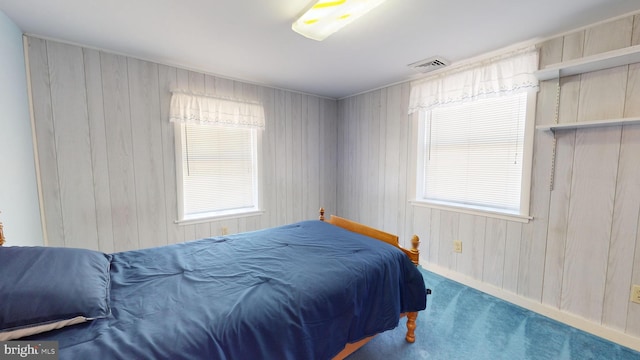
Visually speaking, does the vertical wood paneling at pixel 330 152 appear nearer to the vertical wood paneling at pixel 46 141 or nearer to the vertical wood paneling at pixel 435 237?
the vertical wood paneling at pixel 435 237

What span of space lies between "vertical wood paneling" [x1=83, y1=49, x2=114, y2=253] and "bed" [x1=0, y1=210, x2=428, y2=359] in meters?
1.03

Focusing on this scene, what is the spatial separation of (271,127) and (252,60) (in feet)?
3.24

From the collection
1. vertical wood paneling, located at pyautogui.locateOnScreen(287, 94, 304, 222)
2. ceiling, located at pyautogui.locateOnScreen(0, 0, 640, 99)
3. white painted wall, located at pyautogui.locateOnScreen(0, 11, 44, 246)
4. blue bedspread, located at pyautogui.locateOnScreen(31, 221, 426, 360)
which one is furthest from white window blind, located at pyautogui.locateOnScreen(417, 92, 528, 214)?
white painted wall, located at pyautogui.locateOnScreen(0, 11, 44, 246)

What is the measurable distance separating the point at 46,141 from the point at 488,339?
152 inches

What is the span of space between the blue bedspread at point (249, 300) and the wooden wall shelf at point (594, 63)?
177 centimetres

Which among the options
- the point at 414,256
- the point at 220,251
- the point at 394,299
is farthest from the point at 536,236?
the point at 220,251

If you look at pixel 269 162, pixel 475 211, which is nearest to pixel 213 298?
pixel 269 162

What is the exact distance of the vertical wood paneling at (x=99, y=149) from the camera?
2.19 meters

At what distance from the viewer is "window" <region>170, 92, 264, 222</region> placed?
8.76 feet

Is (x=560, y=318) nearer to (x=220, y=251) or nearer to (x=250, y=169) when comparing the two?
(x=220, y=251)

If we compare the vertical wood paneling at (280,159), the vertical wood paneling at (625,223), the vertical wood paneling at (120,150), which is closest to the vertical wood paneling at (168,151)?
the vertical wood paneling at (120,150)

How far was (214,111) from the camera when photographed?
278 cm

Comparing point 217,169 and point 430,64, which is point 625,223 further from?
point 217,169

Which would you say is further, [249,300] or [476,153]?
[476,153]
